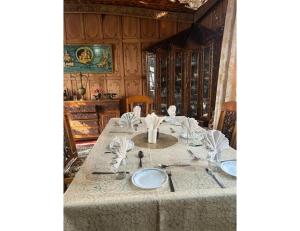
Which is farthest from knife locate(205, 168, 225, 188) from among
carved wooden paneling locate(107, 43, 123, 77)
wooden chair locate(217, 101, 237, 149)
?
carved wooden paneling locate(107, 43, 123, 77)

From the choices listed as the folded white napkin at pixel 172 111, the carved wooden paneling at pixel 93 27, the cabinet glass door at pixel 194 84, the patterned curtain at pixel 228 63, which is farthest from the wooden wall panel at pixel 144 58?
the folded white napkin at pixel 172 111

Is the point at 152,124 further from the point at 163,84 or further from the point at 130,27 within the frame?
the point at 130,27

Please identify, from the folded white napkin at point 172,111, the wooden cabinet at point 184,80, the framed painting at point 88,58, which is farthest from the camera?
the framed painting at point 88,58

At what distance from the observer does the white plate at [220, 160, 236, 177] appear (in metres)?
0.99

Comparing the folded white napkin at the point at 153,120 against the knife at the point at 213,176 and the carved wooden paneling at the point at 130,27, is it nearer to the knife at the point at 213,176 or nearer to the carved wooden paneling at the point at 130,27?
the knife at the point at 213,176

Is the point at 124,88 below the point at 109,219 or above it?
above

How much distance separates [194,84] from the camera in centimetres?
321

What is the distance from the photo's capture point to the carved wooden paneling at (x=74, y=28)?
3.54 m

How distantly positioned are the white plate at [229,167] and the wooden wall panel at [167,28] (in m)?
3.08
